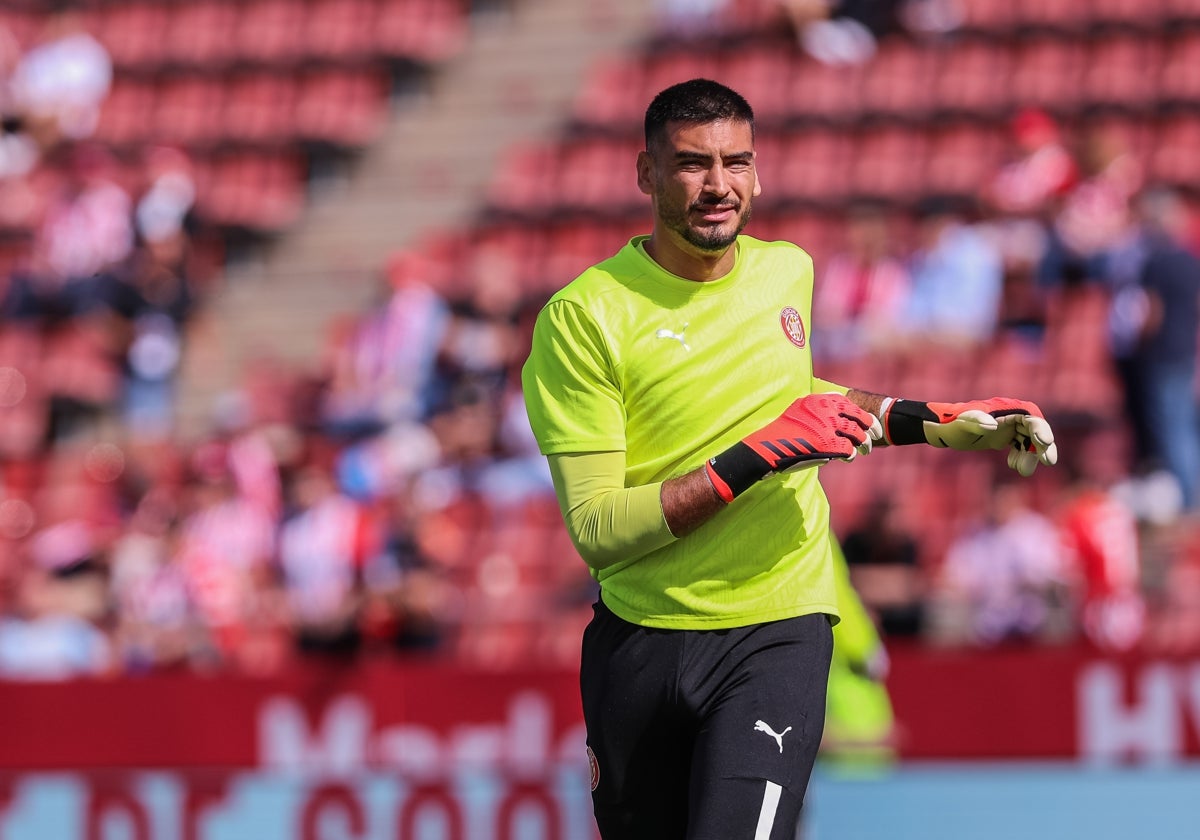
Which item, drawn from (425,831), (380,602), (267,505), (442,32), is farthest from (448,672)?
(442,32)

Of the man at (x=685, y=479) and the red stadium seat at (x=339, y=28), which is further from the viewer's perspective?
the red stadium seat at (x=339, y=28)

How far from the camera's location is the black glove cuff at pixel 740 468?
12.4ft

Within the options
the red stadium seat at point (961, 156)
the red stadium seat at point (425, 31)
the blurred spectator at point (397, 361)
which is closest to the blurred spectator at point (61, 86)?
the red stadium seat at point (425, 31)

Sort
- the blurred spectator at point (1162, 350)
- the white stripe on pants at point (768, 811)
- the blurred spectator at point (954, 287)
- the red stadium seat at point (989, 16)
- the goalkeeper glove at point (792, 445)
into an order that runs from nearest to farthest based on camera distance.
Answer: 1. the goalkeeper glove at point (792, 445)
2. the white stripe on pants at point (768, 811)
3. the blurred spectator at point (1162, 350)
4. the blurred spectator at point (954, 287)
5. the red stadium seat at point (989, 16)

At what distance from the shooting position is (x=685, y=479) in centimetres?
387

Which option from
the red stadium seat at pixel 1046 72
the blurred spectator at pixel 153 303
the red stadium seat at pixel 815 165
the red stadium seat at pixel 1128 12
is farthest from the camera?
the blurred spectator at pixel 153 303

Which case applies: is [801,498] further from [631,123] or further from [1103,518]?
[631,123]

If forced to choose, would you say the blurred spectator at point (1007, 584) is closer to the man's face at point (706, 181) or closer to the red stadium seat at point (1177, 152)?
the red stadium seat at point (1177, 152)

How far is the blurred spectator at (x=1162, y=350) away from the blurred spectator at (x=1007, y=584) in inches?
31.9

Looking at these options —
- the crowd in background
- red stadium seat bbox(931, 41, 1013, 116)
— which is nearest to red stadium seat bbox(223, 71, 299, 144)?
the crowd in background

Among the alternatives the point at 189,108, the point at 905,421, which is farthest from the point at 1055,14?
the point at 905,421

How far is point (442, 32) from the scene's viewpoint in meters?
17.0

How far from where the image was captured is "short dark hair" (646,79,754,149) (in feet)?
13.1

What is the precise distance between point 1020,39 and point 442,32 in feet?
18.2
